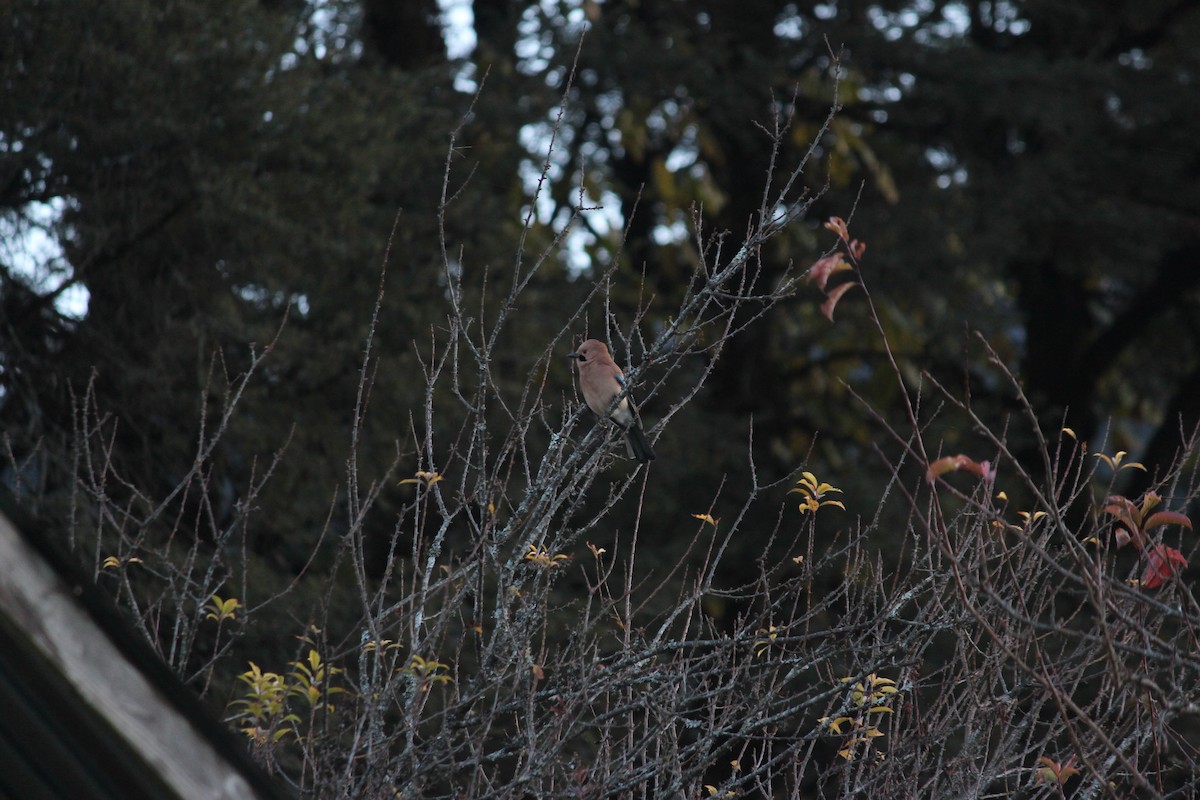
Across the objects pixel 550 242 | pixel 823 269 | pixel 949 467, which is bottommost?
pixel 550 242

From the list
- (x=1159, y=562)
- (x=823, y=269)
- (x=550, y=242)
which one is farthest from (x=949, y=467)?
(x=550, y=242)

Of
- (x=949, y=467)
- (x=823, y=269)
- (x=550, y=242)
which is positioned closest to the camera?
(x=949, y=467)

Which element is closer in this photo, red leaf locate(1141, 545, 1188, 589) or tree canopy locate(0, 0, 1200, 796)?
red leaf locate(1141, 545, 1188, 589)

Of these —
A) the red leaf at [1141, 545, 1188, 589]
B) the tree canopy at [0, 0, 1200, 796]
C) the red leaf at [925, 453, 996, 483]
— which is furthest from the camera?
the tree canopy at [0, 0, 1200, 796]

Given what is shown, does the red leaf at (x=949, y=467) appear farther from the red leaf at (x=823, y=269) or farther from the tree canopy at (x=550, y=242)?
the tree canopy at (x=550, y=242)

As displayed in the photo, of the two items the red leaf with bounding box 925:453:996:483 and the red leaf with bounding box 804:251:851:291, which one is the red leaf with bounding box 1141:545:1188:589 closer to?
the red leaf with bounding box 925:453:996:483

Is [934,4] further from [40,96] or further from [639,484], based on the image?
[40,96]

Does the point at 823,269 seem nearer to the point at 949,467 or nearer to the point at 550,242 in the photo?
the point at 949,467

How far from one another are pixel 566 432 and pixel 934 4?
11348mm

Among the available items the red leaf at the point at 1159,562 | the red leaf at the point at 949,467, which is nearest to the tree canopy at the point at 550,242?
the red leaf at the point at 1159,562

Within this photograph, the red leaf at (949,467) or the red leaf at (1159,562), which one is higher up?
the red leaf at (949,467)

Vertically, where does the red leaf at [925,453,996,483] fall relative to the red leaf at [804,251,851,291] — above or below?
below

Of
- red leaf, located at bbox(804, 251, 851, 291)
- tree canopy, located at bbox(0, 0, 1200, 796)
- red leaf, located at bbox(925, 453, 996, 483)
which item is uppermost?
red leaf, located at bbox(804, 251, 851, 291)

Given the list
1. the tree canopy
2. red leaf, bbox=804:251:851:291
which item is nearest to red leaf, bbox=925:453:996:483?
red leaf, bbox=804:251:851:291
